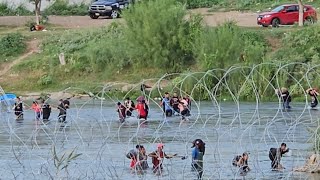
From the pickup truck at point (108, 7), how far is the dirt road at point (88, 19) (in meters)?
0.42

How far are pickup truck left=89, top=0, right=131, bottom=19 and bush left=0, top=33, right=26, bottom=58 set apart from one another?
6.21m

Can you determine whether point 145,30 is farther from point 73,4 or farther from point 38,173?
point 38,173

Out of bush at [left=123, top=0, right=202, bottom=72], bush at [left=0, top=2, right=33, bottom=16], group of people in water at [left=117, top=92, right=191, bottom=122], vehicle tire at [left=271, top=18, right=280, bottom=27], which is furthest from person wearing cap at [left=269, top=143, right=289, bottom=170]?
bush at [left=0, top=2, right=33, bottom=16]

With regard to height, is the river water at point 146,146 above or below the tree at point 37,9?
below

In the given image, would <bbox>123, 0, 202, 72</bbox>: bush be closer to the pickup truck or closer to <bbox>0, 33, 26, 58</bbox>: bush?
<bbox>0, 33, 26, 58</bbox>: bush

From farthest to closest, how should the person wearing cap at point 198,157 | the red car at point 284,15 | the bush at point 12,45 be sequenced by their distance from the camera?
the red car at point 284,15 < the bush at point 12,45 < the person wearing cap at point 198,157

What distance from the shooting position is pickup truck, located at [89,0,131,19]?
63344mm

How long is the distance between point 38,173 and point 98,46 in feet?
104

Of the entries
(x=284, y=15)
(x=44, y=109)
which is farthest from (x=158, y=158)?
(x=284, y=15)

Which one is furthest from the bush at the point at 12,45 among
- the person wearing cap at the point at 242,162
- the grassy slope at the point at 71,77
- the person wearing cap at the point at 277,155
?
the person wearing cap at the point at 242,162

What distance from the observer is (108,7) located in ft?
209

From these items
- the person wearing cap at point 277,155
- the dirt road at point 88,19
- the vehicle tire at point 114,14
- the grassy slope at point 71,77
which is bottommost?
the grassy slope at point 71,77

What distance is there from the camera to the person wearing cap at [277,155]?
1021 inches

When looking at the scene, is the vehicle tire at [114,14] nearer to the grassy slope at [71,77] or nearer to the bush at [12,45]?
the bush at [12,45]
